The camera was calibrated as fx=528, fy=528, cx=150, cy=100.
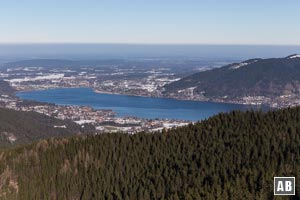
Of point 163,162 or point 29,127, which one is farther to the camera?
point 29,127

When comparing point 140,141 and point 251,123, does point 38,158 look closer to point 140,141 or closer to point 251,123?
point 140,141

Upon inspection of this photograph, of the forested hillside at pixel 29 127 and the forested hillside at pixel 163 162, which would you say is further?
the forested hillside at pixel 29 127

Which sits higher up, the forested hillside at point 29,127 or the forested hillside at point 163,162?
→ the forested hillside at point 163,162

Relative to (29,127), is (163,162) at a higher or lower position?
higher

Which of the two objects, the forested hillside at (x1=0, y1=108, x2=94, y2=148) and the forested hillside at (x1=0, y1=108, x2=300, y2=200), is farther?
the forested hillside at (x1=0, y1=108, x2=94, y2=148)
